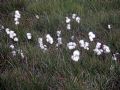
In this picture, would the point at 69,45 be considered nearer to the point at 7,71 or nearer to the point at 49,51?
the point at 49,51

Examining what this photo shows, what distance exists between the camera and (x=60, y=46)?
175 inches

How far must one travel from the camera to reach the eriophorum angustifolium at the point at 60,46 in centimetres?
364

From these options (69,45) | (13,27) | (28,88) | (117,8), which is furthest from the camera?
(117,8)

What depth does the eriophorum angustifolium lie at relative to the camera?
3.64m

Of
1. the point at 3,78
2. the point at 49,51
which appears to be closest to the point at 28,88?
the point at 3,78

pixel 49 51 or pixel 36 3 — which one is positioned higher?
pixel 36 3

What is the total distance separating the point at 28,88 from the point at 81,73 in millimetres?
595

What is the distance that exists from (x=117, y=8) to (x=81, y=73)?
2.28 metres

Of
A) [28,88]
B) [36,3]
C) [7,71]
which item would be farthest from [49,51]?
[36,3]

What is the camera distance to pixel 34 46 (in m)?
4.52

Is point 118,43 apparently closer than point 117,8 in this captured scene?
Yes

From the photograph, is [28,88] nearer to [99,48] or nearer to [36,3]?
[99,48]

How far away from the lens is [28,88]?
3514 millimetres

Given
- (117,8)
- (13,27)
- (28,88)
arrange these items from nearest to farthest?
1. (28,88)
2. (13,27)
3. (117,8)
